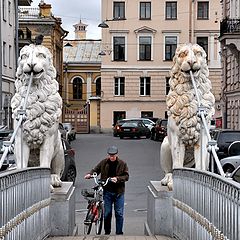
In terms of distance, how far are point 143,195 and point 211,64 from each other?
170ft

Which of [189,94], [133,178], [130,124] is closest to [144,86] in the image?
[130,124]

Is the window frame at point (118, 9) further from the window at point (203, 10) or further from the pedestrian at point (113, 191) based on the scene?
the pedestrian at point (113, 191)

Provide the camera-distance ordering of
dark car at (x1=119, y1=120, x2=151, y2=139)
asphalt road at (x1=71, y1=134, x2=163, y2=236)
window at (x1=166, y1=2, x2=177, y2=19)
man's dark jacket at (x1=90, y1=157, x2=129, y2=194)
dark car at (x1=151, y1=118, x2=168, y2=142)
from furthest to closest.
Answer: window at (x1=166, y1=2, x2=177, y2=19) → dark car at (x1=119, y1=120, x2=151, y2=139) → dark car at (x1=151, y1=118, x2=168, y2=142) → asphalt road at (x1=71, y1=134, x2=163, y2=236) → man's dark jacket at (x1=90, y1=157, x2=129, y2=194)

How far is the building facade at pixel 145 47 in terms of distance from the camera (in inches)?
2822

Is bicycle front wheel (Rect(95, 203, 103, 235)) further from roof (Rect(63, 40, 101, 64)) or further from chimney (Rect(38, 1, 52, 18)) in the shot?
roof (Rect(63, 40, 101, 64))

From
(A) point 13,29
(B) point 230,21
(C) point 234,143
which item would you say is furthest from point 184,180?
(A) point 13,29

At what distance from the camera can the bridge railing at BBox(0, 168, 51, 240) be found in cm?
780

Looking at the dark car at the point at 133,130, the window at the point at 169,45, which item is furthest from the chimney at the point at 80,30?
the dark car at the point at 133,130

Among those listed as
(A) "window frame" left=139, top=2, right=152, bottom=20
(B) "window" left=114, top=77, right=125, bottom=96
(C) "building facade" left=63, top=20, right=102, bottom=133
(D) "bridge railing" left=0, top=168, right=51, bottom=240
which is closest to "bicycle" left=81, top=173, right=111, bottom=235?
(D) "bridge railing" left=0, top=168, right=51, bottom=240

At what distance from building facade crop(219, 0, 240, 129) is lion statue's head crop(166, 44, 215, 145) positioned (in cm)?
3305

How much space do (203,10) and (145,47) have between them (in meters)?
6.18

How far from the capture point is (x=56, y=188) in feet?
42.3

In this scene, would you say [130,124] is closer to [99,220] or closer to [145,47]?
[145,47]

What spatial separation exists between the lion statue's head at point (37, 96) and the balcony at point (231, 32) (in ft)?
110
